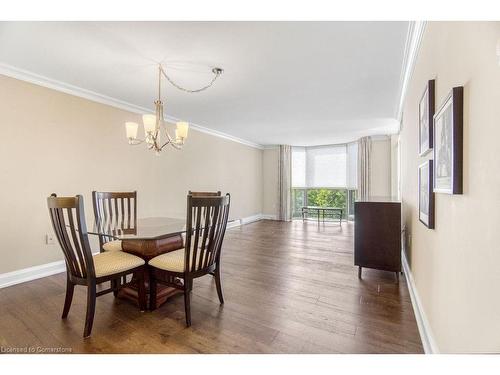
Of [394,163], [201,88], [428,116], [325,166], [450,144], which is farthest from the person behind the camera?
[325,166]

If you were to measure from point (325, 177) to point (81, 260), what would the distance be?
6749mm

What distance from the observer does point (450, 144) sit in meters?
1.11

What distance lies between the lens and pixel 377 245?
9.10ft

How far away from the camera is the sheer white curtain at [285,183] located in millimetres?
7336

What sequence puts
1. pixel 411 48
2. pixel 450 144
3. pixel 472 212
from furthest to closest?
pixel 411 48 → pixel 450 144 → pixel 472 212

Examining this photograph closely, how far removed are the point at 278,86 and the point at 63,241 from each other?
2.68 meters

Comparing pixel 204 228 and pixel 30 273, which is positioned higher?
pixel 204 228

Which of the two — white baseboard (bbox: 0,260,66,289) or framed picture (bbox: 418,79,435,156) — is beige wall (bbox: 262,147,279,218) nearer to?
white baseboard (bbox: 0,260,66,289)

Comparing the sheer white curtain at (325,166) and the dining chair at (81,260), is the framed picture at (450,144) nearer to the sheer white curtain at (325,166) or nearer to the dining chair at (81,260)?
the dining chair at (81,260)

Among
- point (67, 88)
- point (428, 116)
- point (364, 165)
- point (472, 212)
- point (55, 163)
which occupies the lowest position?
point (472, 212)

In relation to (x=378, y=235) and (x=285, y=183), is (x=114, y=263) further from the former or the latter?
(x=285, y=183)

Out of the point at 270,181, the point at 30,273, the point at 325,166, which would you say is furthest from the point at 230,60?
the point at 325,166
